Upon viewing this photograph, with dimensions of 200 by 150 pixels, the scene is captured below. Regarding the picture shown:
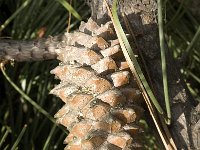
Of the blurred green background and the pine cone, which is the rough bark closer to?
the pine cone

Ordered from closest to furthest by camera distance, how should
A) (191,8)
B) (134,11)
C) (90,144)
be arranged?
1. (90,144)
2. (134,11)
3. (191,8)

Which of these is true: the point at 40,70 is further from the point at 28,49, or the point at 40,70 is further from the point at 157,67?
the point at 157,67

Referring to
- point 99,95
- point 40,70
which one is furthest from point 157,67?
point 40,70

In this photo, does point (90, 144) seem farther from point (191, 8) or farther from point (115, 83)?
point (191, 8)

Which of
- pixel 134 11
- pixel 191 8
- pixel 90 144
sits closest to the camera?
pixel 90 144

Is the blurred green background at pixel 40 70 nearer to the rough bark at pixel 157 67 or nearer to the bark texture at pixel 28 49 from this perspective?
the bark texture at pixel 28 49

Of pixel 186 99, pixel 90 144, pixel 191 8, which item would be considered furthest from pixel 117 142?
pixel 191 8

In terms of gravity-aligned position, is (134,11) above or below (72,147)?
above
